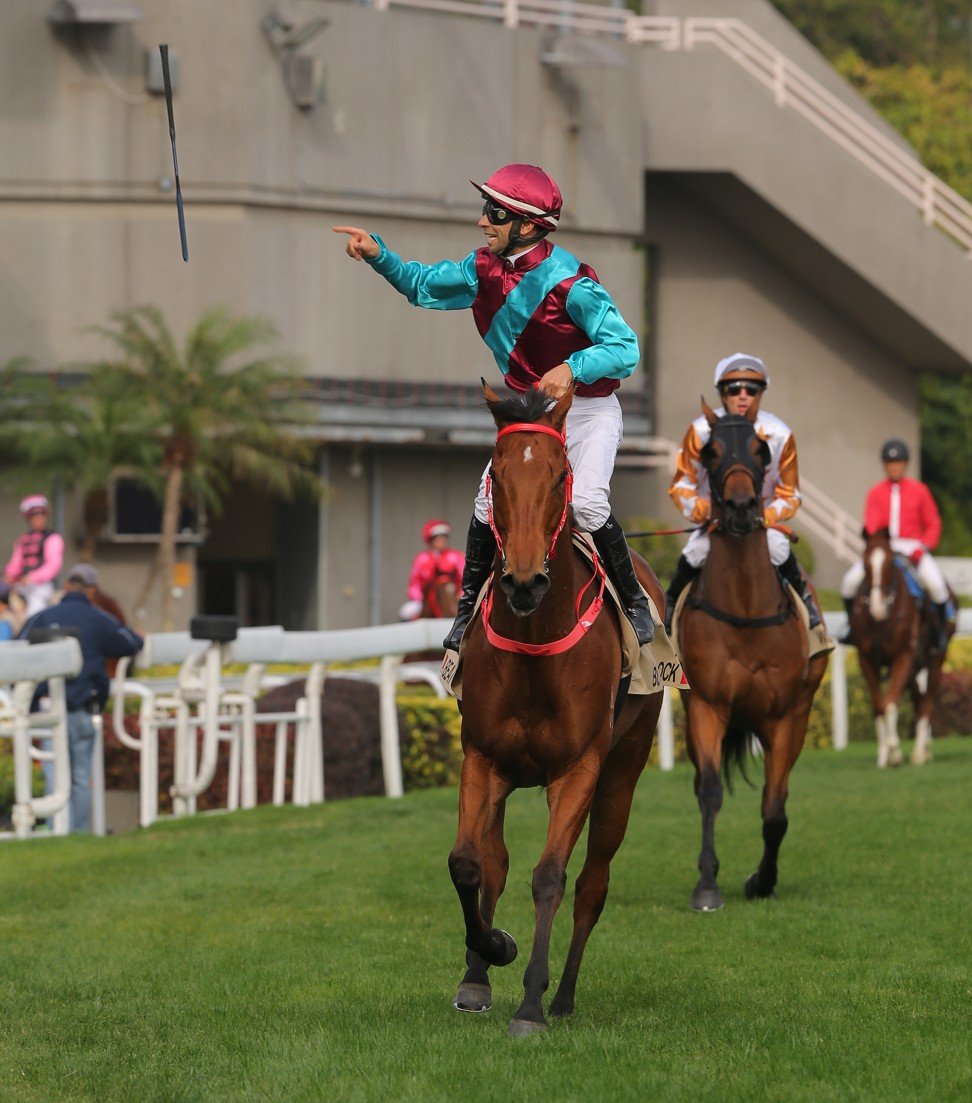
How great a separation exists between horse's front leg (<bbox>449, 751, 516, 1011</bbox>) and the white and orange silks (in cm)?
341

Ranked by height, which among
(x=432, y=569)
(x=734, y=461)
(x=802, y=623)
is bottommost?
(x=432, y=569)

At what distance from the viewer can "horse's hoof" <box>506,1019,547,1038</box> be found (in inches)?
218

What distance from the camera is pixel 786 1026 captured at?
5684 millimetres

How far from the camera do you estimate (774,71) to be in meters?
25.1

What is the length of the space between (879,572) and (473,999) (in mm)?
10064

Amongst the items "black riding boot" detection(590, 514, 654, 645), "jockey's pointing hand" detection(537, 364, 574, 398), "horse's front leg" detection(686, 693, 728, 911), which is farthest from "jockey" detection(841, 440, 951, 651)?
"jockey's pointing hand" detection(537, 364, 574, 398)

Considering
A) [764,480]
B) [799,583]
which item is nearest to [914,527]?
[799,583]

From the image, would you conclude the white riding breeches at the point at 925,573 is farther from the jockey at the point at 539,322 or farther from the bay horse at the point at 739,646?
the jockey at the point at 539,322

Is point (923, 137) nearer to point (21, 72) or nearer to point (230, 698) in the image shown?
point (21, 72)

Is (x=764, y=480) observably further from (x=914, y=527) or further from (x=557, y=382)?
(x=914, y=527)

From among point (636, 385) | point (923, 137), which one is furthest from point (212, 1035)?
point (923, 137)

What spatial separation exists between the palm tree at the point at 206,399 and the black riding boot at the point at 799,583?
42.4 ft

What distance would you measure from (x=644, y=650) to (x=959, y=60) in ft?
126

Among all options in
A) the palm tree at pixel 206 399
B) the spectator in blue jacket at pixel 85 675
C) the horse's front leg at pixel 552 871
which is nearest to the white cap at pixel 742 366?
the horse's front leg at pixel 552 871
